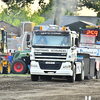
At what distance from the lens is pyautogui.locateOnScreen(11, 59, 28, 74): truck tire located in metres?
26.8

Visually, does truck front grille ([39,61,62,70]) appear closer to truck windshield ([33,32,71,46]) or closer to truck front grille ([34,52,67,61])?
truck front grille ([34,52,67,61])

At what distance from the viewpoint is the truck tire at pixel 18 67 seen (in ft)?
88.0

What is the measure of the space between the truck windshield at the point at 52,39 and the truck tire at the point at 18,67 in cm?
643

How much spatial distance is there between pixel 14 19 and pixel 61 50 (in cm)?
12877

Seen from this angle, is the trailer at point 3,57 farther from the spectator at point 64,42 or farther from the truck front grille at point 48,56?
the spectator at point 64,42

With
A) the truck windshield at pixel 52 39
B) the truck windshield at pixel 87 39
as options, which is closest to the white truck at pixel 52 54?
the truck windshield at pixel 52 39

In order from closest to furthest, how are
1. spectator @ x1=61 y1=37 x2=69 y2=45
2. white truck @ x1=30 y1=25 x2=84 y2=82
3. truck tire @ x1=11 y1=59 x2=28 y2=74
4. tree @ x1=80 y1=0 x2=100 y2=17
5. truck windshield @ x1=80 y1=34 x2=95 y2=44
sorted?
white truck @ x1=30 y1=25 x2=84 y2=82 → spectator @ x1=61 y1=37 x2=69 y2=45 → truck tire @ x1=11 y1=59 x2=28 y2=74 → truck windshield @ x1=80 y1=34 x2=95 y2=44 → tree @ x1=80 y1=0 x2=100 y2=17

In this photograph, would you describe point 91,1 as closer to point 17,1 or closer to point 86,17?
point 17,1

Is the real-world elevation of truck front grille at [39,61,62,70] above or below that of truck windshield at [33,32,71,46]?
below

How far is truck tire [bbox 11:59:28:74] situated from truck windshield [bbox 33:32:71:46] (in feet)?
21.1

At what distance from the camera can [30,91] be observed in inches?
622

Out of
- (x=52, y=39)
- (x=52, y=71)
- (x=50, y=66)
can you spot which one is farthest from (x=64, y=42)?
(x=52, y=71)

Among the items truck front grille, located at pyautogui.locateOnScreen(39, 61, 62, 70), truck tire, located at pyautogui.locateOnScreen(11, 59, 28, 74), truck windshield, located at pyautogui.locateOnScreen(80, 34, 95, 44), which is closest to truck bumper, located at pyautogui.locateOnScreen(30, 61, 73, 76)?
truck front grille, located at pyautogui.locateOnScreen(39, 61, 62, 70)

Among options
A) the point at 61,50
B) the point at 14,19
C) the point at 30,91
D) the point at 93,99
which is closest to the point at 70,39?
the point at 61,50
